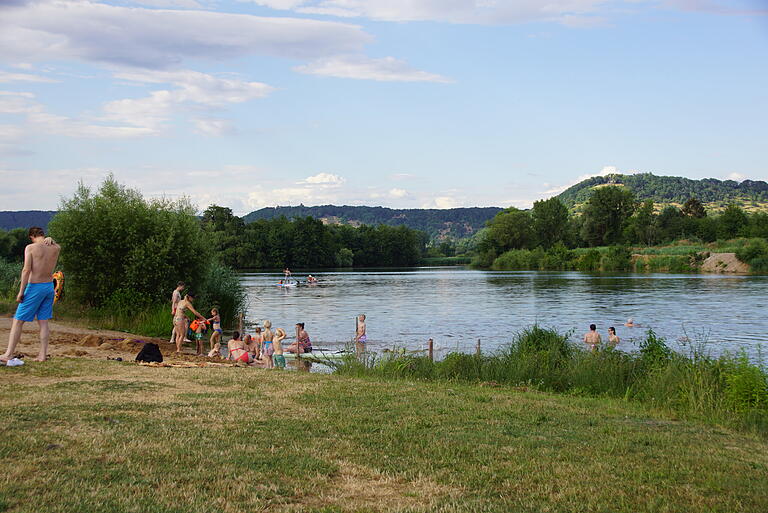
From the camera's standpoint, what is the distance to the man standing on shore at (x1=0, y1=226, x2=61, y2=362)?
1097cm

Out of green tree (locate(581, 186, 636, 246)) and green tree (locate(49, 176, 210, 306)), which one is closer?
green tree (locate(49, 176, 210, 306))

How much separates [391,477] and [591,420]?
14.0ft

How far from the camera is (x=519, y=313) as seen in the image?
135ft

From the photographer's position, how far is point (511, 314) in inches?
1601

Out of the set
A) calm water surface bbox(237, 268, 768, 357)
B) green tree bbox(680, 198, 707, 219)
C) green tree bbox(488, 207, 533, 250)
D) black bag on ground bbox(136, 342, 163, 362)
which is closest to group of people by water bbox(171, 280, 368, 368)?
black bag on ground bbox(136, 342, 163, 362)

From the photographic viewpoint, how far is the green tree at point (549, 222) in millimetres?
143000

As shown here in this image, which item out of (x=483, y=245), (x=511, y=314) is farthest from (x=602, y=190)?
(x=511, y=314)

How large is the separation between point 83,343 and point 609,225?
12940cm

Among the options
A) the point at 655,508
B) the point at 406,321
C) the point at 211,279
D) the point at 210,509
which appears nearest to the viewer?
the point at 210,509

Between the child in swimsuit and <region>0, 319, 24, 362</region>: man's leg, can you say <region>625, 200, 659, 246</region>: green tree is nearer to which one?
the child in swimsuit

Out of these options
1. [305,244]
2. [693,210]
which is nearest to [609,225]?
[693,210]

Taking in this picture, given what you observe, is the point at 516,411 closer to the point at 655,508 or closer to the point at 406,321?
the point at 655,508

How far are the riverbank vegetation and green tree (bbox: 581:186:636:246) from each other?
12304cm

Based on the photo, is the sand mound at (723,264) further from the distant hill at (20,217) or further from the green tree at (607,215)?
the distant hill at (20,217)
